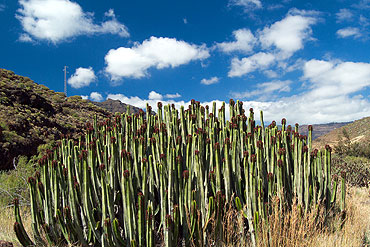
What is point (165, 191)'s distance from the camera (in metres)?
3.25

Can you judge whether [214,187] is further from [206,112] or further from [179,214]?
[206,112]

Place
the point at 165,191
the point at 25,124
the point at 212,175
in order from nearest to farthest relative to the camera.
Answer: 1. the point at 165,191
2. the point at 212,175
3. the point at 25,124

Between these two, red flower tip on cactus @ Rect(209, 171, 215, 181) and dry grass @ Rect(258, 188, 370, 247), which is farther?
red flower tip on cactus @ Rect(209, 171, 215, 181)

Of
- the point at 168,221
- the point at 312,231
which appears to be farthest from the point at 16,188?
the point at 312,231

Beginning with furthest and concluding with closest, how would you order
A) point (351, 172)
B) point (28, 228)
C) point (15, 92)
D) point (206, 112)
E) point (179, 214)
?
1. point (15, 92)
2. point (351, 172)
3. point (206, 112)
4. point (28, 228)
5. point (179, 214)

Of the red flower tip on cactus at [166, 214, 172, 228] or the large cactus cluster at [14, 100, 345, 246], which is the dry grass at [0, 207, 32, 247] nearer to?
the large cactus cluster at [14, 100, 345, 246]

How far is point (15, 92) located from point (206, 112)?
1657cm

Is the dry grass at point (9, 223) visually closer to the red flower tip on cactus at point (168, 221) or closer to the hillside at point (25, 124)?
the red flower tip on cactus at point (168, 221)

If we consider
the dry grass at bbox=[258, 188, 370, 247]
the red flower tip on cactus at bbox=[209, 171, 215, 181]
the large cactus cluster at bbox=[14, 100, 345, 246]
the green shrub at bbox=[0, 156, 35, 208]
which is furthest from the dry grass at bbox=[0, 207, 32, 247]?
the dry grass at bbox=[258, 188, 370, 247]

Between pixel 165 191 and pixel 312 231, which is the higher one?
pixel 165 191

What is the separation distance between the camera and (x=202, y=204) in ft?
11.0

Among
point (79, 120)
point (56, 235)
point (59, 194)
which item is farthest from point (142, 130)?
point (79, 120)

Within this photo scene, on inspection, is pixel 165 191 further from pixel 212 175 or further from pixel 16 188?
pixel 16 188

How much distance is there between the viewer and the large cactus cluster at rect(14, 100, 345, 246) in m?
3.18
